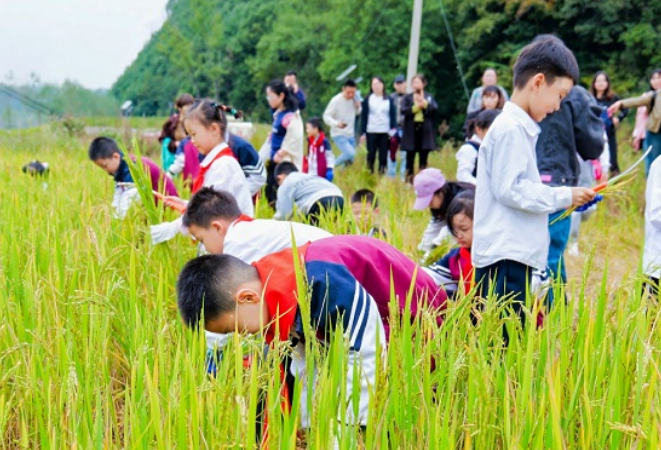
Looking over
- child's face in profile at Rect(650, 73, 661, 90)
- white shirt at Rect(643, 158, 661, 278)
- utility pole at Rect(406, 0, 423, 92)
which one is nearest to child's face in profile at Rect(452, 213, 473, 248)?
white shirt at Rect(643, 158, 661, 278)

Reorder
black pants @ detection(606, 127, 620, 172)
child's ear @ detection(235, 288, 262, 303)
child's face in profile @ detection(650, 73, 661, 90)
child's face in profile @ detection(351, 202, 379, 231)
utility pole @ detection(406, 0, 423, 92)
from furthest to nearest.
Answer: utility pole @ detection(406, 0, 423, 92), black pants @ detection(606, 127, 620, 172), child's face in profile @ detection(650, 73, 661, 90), child's face in profile @ detection(351, 202, 379, 231), child's ear @ detection(235, 288, 262, 303)

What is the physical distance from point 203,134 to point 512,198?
1.72 meters

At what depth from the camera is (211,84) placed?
40156mm

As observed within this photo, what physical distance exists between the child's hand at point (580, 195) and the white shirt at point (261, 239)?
78 cm

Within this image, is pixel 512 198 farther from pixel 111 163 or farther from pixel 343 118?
pixel 343 118

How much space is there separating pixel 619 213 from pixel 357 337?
17.0ft

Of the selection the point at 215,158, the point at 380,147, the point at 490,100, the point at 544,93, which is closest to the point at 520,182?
the point at 544,93

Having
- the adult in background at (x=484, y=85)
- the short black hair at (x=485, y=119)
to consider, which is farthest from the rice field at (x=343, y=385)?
the adult in background at (x=484, y=85)

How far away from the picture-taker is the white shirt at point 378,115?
8500 millimetres

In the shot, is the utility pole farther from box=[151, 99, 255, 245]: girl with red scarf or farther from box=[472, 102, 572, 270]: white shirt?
box=[472, 102, 572, 270]: white shirt

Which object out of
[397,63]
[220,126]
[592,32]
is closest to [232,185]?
[220,126]

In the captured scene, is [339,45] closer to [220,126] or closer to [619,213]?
[619,213]

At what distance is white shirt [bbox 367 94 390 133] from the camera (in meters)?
8.50

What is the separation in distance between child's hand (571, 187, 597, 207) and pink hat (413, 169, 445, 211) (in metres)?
1.36
